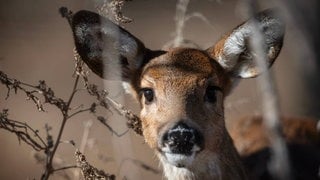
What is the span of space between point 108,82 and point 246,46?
1058mm

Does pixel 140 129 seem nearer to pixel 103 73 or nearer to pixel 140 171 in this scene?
pixel 103 73

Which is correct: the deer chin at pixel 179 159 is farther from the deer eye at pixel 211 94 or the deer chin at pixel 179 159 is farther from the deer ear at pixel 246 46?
the deer ear at pixel 246 46

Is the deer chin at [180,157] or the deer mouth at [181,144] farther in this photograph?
the deer chin at [180,157]

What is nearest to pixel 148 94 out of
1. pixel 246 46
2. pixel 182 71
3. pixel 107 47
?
pixel 182 71

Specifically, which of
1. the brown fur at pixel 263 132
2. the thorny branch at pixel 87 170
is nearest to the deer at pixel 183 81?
the thorny branch at pixel 87 170

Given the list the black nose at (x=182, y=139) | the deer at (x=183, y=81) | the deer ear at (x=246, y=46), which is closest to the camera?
the black nose at (x=182, y=139)

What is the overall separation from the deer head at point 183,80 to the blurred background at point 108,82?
0.22 meters

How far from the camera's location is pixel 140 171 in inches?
300

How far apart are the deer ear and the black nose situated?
0.86 m

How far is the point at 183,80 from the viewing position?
5.29 meters

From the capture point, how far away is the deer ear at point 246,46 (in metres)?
5.56

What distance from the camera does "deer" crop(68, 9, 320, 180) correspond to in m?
5.10

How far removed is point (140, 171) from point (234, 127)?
0.93 meters

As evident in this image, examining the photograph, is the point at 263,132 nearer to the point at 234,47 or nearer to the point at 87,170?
the point at 234,47
